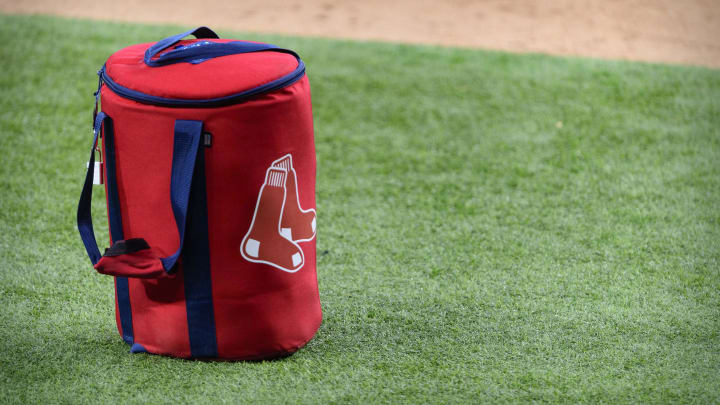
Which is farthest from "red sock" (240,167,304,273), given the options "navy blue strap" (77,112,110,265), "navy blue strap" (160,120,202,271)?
"navy blue strap" (77,112,110,265)

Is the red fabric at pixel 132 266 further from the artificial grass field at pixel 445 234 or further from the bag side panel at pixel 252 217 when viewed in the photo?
the artificial grass field at pixel 445 234

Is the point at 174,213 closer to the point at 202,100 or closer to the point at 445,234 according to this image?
the point at 202,100

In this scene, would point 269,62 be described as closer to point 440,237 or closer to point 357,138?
→ point 440,237

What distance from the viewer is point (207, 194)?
2.18 metres

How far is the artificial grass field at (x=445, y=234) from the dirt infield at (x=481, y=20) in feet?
1.42

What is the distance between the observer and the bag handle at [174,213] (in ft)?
6.89

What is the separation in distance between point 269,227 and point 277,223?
3 cm

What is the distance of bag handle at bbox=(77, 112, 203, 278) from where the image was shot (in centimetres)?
210

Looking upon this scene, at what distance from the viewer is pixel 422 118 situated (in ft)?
14.6

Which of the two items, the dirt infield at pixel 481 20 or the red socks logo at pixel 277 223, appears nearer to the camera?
the red socks logo at pixel 277 223

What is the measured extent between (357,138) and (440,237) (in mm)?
1072

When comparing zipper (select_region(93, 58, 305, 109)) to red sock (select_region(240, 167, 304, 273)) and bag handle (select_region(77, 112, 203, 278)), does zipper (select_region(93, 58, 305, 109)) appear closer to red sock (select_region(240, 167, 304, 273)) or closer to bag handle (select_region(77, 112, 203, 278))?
bag handle (select_region(77, 112, 203, 278))

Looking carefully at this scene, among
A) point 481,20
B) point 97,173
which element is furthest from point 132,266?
point 481,20

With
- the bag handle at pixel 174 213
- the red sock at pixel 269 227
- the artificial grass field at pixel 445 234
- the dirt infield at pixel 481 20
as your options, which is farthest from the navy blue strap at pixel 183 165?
the dirt infield at pixel 481 20
